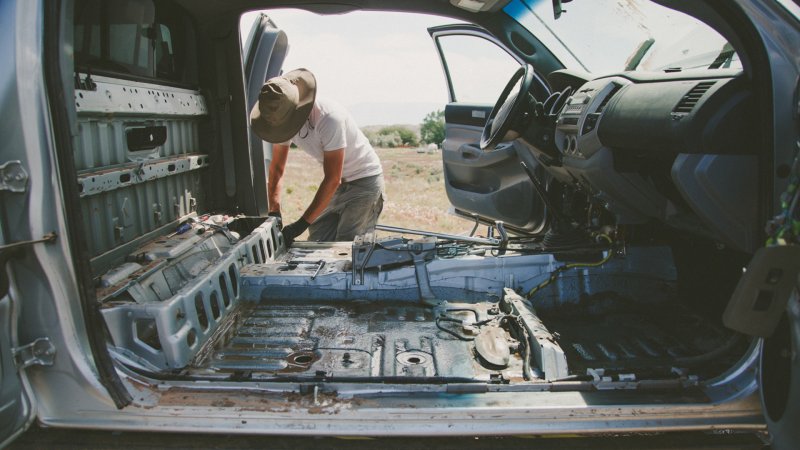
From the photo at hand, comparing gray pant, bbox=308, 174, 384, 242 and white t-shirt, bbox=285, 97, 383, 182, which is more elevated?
white t-shirt, bbox=285, 97, 383, 182

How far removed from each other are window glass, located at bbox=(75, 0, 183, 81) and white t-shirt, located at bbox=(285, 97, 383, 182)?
940 millimetres

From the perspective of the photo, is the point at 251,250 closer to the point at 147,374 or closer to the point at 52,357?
the point at 147,374

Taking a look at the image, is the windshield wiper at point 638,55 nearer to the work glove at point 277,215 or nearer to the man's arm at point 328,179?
the man's arm at point 328,179

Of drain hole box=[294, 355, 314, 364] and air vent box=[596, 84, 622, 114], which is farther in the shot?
air vent box=[596, 84, 622, 114]

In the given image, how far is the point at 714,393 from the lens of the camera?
1.72 m

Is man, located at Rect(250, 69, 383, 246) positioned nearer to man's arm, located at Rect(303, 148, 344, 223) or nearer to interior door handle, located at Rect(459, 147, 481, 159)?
man's arm, located at Rect(303, 148, 344, 223)

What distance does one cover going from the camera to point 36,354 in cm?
158

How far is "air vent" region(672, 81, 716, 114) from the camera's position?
5.84 feet

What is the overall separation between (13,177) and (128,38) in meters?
1.35

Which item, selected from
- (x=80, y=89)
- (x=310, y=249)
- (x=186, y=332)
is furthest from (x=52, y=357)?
(x=310, y=249)

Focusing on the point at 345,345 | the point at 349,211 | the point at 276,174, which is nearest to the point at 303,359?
the point at 345,345

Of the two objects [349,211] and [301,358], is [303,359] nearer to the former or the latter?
[301,358]

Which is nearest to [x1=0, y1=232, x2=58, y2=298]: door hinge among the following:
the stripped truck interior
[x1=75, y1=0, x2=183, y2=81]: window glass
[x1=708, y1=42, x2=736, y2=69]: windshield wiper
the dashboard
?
the stripped truck interior

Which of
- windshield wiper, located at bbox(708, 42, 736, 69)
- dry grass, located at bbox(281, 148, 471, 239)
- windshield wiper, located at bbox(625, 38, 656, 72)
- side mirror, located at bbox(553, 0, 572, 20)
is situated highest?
side mirror, located at bbox(553, 0, 572, 20)
